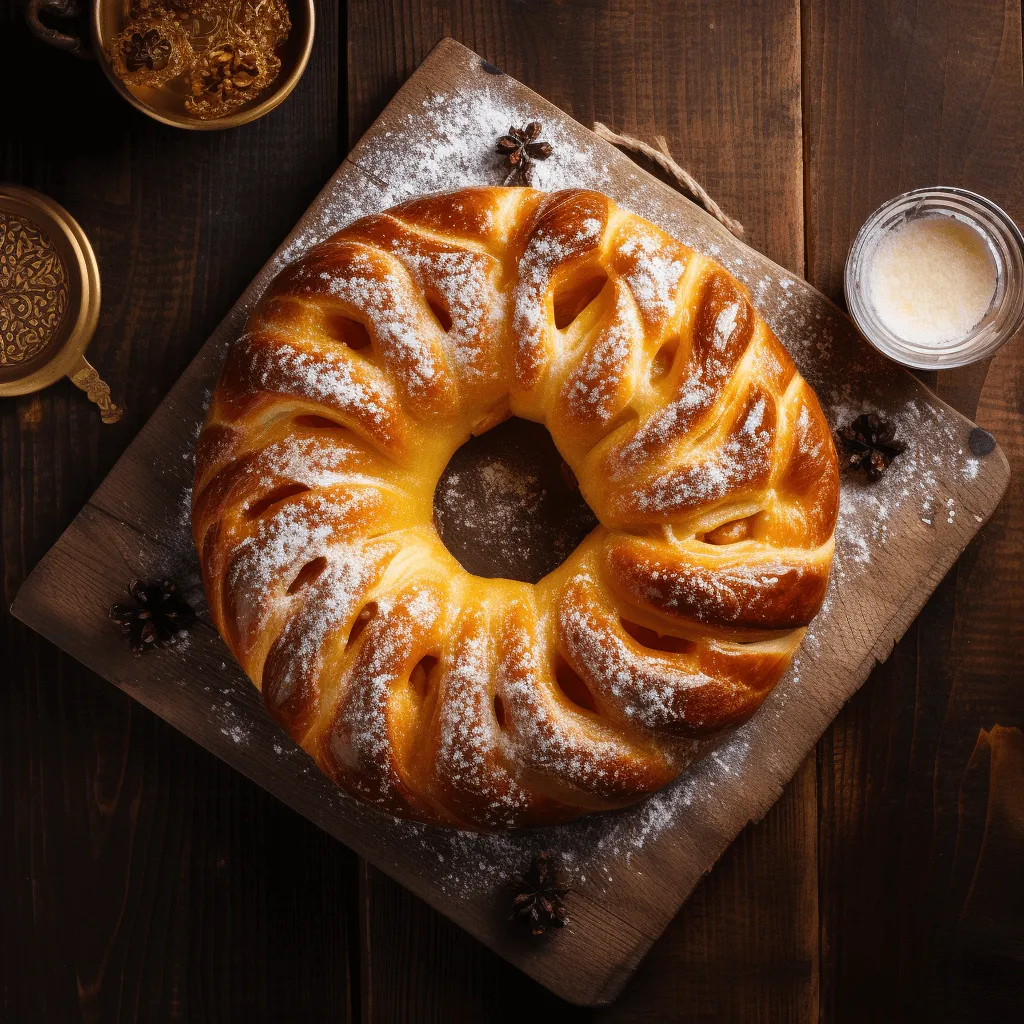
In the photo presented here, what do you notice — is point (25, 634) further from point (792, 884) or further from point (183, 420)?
point (792, 884)

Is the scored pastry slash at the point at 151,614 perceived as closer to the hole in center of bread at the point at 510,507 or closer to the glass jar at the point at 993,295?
the hole in center of bread at the point at 510,507

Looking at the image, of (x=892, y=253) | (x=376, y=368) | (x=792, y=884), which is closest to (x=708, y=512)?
(x=376, y=368)

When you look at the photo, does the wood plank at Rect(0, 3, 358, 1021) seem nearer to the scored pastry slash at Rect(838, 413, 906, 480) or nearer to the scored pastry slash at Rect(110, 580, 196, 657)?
the scored pastry slash at Rect(110, 580, 196, 657)

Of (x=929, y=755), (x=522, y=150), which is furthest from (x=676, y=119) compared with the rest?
(x=929, y=755)

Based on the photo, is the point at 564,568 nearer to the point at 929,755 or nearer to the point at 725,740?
the point at 725,740

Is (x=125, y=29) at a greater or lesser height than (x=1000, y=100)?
lesser

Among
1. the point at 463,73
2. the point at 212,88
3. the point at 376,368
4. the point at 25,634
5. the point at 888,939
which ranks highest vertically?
the point at 463,73
